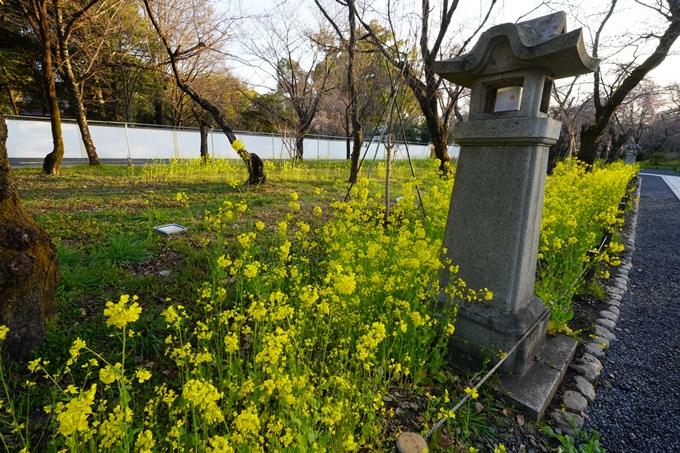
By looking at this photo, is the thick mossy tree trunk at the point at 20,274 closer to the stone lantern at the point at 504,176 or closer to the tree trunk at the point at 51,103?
the stone lantern at the point at 504,176

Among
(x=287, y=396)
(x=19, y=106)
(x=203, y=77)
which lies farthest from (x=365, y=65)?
(x=19, y=106)

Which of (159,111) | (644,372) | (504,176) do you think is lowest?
(644,372)

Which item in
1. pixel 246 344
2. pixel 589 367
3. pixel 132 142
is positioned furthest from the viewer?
pixel 132 142

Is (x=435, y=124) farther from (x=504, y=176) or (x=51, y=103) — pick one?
(x=51, y=103)

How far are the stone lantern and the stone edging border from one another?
0.37m

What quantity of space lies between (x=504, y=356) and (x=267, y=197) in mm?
5922

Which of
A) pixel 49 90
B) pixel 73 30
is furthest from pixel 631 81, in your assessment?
pixel 73 30

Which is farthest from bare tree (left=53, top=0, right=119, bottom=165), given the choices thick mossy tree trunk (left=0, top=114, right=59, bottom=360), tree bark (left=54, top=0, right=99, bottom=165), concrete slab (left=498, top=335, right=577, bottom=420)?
concrete slab (left=498, top=335, right=577, bottom=420)

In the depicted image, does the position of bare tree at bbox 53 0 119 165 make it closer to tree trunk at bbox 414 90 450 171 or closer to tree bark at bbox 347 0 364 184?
tree bark at bbox 347 0 364 184

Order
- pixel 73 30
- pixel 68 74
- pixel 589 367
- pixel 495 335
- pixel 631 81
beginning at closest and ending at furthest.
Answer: pixel 495 335 < pixel 589 367 < pixel 631 81 < pixel 73 30 < pixel 68 74

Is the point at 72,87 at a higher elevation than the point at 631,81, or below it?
below

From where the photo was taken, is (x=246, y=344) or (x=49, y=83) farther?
(x=49, y=83)

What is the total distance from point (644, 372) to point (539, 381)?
3.99ft

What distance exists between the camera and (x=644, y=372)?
9.08 feet
